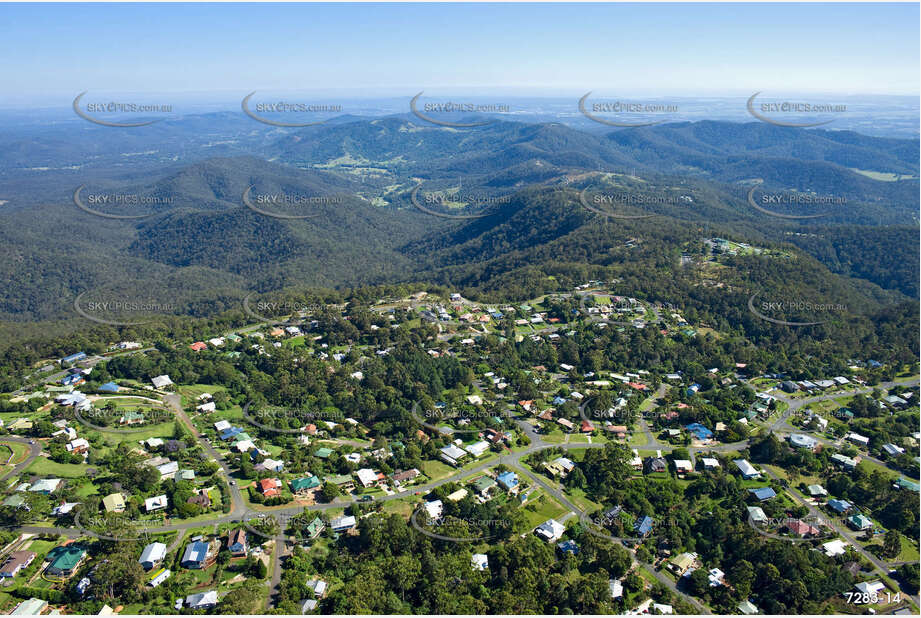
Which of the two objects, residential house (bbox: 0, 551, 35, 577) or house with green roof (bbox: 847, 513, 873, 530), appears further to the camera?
house with green roof (bbox: 847, 513, 873, 530)

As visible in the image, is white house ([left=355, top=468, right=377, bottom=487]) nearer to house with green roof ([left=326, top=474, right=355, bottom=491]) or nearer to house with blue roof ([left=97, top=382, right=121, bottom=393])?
house with green roof ([left=326, top=474, right=355, bottom=491])

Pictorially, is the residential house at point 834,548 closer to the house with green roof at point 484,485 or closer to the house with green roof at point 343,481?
the house with green roof at point 484,485

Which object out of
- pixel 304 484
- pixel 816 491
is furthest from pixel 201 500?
pixel 816 491

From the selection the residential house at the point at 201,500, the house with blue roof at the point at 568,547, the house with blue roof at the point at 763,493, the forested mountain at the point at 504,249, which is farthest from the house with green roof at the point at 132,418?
the forested mountain at the point at 504,249

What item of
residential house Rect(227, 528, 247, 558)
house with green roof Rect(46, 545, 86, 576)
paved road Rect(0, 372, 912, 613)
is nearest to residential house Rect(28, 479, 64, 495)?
paved road Rect(0, 372, 912, 613)

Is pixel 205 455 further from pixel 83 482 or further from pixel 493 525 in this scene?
pixel 493 525

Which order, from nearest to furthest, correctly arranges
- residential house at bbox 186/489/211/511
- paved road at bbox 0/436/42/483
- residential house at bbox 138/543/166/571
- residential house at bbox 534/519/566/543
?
1. residential house at bbox 138/543/166/571
2. residential house at bbox 534/519/566/543
3. residential house at bbox 186/489/211/511
4. paved road at bbox 0/436/42/483

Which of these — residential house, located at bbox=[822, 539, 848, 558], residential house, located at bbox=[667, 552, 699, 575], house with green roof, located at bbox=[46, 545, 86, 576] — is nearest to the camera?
house with green roof, located at bbox=[46, 545, 86, 576]
